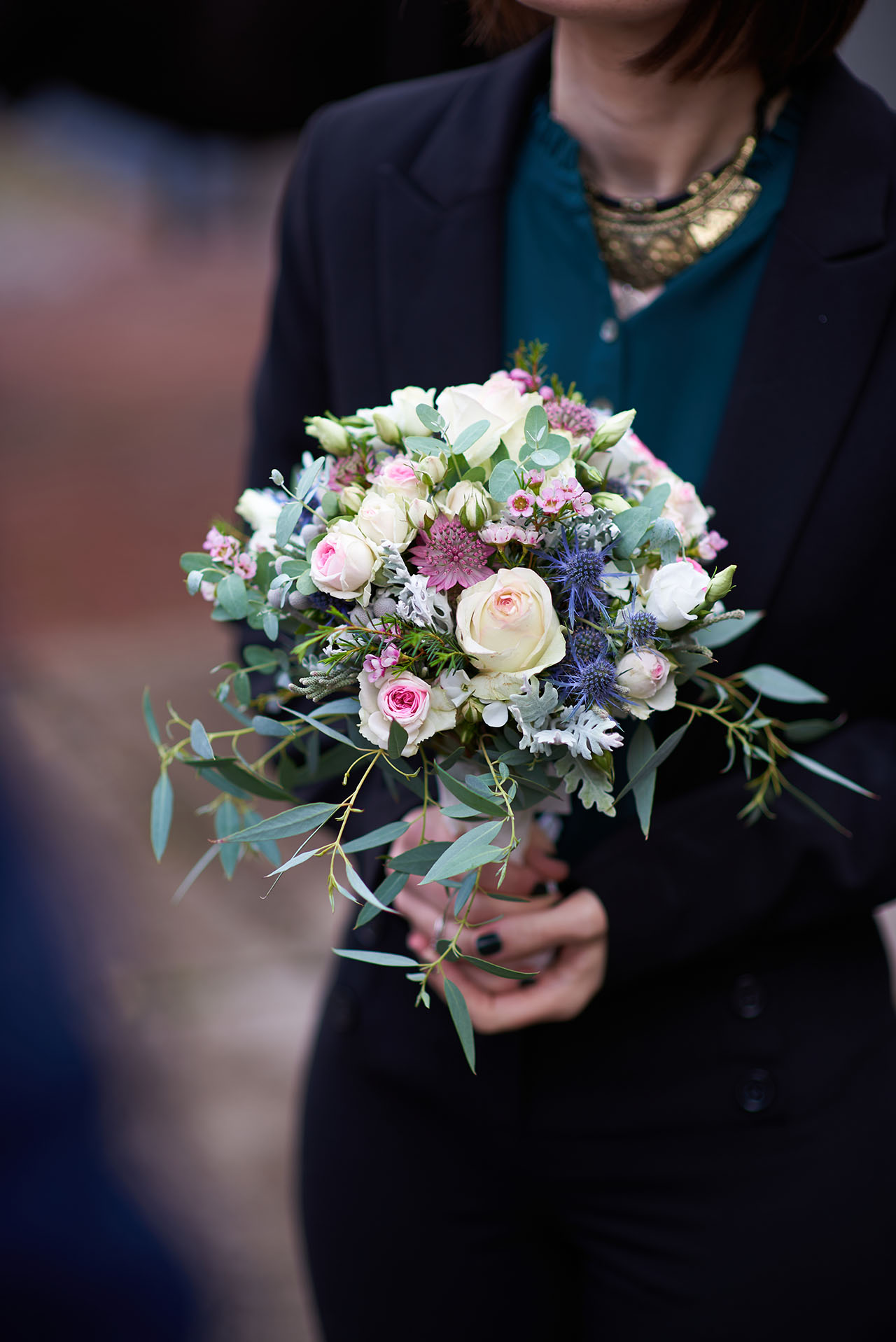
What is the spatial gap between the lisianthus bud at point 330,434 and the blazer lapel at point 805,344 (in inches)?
15.5

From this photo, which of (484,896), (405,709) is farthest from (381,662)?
(484,896)

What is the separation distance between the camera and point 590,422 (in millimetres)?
879

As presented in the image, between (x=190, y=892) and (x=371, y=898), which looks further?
(x=190, y=892)

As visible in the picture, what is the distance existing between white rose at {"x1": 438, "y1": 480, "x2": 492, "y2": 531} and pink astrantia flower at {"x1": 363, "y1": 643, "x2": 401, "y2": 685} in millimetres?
101

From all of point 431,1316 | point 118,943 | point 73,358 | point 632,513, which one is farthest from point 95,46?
point 73,358

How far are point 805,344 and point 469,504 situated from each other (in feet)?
1.61

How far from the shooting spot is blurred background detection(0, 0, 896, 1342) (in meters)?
2.02

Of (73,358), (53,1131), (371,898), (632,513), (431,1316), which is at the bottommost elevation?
(73,358)

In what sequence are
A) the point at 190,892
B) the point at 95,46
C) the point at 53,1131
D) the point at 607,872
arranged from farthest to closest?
1. the point at 190,892
2. the point at 95,46
3. the point at 53,1131
4. the point at 607,872

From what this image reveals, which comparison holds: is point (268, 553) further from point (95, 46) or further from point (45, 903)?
point (95, 46)

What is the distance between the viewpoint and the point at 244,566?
879 millimetres

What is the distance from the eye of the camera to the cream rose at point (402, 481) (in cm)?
81

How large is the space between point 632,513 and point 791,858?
1.58ft

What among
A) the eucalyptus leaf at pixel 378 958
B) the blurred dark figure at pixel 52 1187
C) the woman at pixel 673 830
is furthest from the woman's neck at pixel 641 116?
the blurred dark figure at pixel 52 1187
